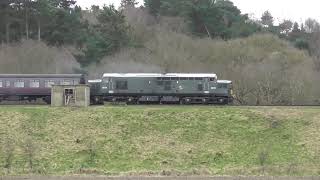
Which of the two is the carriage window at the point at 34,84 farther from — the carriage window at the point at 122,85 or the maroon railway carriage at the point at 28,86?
the carriage window at the point at 122,85

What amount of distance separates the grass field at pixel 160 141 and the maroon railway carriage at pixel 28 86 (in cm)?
1074

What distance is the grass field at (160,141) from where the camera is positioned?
95.6 feet

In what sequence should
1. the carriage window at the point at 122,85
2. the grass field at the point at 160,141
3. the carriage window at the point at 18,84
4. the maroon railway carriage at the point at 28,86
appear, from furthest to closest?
1. the carriage window at the point at 18,84
2. the maroon railway carriage at the point at 28,86
3. the carriage window at the point at 122,85
4. the grass field at the point at 160,141

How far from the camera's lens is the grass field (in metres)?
29.1

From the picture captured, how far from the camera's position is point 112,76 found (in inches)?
1923

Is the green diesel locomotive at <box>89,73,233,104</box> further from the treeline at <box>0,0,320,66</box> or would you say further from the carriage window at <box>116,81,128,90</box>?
the treeline at <box>0,0,320,66</box>

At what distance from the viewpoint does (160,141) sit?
33000mm

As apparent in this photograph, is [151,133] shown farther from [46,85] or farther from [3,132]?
[46,85]

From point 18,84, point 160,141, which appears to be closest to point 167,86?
point 18,84

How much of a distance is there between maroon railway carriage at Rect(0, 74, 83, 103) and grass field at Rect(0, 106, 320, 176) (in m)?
10.7

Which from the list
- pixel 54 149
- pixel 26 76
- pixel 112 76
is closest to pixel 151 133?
pixel 54 149

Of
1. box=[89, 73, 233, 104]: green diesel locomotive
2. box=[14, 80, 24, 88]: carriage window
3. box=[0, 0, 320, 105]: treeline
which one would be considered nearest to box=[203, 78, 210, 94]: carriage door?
box=[89, 73, 233, 104]: green diesel locomotive

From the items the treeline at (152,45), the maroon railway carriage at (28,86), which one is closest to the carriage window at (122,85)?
the maroon railway carriage at (28,86)

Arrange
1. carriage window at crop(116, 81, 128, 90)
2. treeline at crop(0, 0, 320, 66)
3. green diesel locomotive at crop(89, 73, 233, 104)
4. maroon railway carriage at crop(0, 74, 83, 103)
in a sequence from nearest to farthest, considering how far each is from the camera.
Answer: green diesel locomotive at crop(89, 73, 233, 104)
carriage window at crop(116, 81, 128, 90)
maroon railway carriage at crop(0, 74, 83, 103)
treeline at crop(0, 0, 320, 66)
